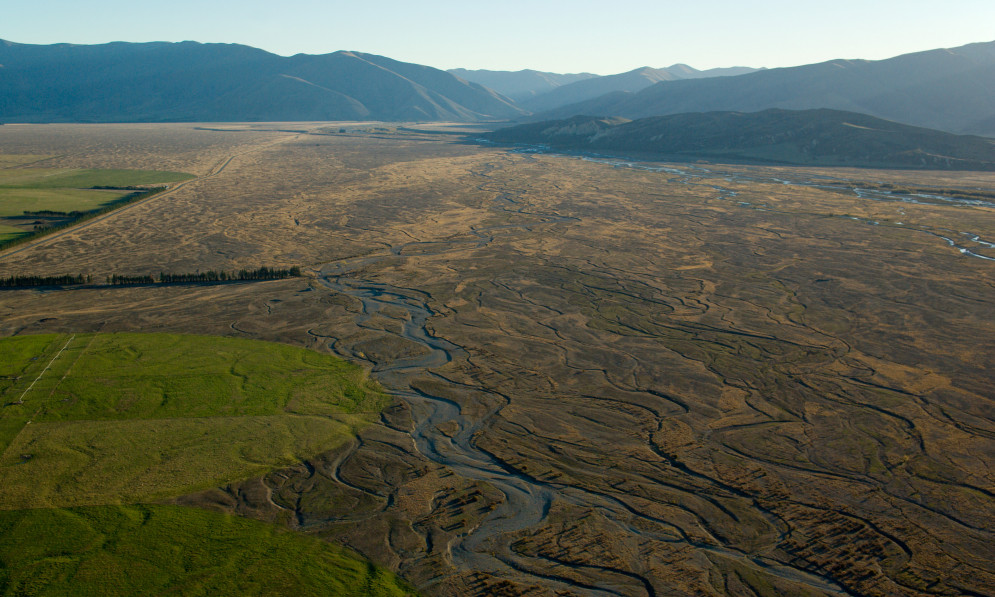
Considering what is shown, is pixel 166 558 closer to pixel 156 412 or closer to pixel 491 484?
pixel 156 412

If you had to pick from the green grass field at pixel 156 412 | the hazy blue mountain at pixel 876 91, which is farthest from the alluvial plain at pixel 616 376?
the hazy blue mountain at pixel 876 91

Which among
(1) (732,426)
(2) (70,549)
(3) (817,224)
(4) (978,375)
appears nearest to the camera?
(2) (70,549)

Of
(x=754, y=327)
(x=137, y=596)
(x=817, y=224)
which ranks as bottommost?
A: (x=137, y=596)

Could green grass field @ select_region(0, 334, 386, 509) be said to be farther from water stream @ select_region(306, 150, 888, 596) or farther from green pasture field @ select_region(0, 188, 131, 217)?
green pasture field @ select_region(0, 188, 131, 217)

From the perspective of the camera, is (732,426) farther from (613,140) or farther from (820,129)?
(613,140)

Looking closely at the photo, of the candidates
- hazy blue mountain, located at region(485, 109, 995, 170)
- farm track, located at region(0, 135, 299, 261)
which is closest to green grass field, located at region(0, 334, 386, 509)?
farm track, located at region(0, 135, 299, 261)

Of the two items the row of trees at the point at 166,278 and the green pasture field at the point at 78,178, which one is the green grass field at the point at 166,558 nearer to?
the row of trees at the point at 166,278

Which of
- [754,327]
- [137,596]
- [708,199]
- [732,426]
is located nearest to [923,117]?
[708,199]
